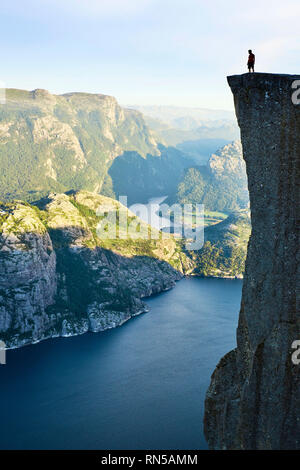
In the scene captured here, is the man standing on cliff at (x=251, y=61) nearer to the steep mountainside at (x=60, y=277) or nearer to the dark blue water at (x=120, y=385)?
the dark blue water at (x=120, y=385)

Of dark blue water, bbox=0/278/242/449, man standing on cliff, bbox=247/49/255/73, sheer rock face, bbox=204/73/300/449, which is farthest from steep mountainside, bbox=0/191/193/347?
man standing on cliff, bbox=247/49/255/73

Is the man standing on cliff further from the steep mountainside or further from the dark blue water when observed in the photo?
the steep mountainside

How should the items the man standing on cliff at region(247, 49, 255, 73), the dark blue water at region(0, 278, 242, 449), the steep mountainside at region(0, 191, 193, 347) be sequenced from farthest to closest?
the steep mountainside at region(0, 191, 193, 347) < the dark blue water at region(0, 278, 242, 449) < the man standing on cliff at region(247, 49, 255, 73)

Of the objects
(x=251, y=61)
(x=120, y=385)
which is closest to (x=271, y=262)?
(x=251, y=61)

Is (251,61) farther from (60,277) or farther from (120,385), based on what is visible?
(60,277)
